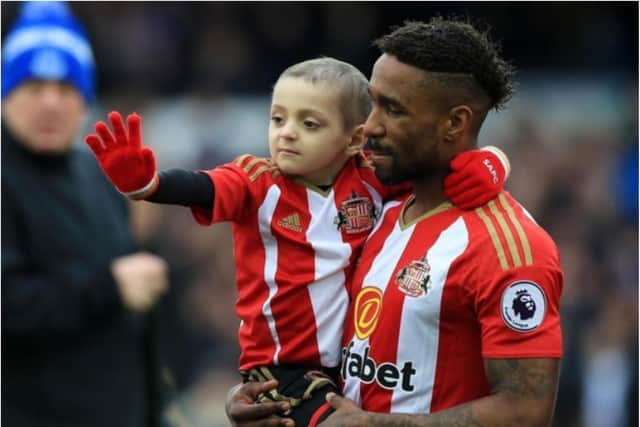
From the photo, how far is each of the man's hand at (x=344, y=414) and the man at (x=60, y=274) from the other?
4.92 feet

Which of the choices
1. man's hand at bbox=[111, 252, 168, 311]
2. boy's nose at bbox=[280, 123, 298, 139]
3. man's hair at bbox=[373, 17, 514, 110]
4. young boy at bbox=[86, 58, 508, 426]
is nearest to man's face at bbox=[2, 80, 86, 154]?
man's hand at bbox=[111, 252, 168, 311]

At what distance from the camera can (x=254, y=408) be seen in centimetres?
379

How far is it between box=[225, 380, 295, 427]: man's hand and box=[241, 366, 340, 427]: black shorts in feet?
0.07

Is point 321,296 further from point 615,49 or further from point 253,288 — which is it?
point 615,49

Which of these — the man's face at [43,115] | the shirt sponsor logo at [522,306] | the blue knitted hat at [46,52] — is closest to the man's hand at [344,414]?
the shirt sponsor logo at [522,306]

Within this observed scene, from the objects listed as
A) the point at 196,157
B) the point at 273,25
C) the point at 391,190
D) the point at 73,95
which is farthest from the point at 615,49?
the point at 391,190

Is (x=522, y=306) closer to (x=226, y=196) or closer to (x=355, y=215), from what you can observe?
(x=355, y=215)

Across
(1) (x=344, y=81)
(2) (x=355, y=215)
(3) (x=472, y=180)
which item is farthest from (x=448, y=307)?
(1) (x=344, y=81)

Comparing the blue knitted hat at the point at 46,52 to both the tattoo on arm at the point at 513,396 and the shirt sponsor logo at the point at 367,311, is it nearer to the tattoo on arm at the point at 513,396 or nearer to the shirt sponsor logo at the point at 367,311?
the shirt sponsor logo at the point at 367,311

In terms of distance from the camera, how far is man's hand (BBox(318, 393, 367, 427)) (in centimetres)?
360

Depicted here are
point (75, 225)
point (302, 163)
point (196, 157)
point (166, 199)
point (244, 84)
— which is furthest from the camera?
point (244, 84)

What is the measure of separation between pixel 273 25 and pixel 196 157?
1.95 m

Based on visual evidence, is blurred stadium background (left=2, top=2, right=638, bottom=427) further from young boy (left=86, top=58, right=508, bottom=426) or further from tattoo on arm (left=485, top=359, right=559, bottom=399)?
tattoo on arm (left=485, top=359, right=559, bottom=399)

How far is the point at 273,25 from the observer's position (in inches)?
476
